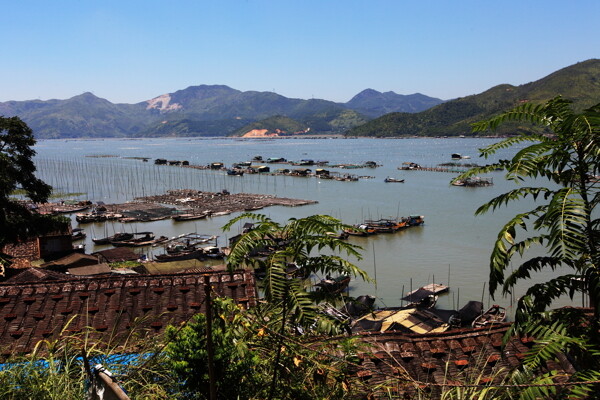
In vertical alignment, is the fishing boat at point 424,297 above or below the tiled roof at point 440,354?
below

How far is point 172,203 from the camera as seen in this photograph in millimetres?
50625

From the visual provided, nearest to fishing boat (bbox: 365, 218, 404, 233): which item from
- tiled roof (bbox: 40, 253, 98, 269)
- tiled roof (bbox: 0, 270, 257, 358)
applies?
tiled roof (bbox: 40, 253, 98, 269)

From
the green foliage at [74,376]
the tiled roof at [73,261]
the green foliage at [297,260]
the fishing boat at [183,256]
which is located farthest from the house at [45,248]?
the green foliage at [297,260]

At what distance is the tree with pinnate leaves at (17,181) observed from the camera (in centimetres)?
1645

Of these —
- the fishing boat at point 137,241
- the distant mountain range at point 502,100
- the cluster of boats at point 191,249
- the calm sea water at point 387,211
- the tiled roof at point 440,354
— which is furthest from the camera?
the distant mountain range at point 502,100

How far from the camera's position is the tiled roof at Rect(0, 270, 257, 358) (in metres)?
4.92

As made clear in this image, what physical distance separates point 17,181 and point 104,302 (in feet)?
49.0

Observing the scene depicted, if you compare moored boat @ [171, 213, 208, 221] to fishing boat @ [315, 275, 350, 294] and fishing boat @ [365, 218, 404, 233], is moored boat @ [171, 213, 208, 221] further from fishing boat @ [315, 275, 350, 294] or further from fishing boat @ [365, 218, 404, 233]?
fishing boat @ [315, 275, 350, 294]

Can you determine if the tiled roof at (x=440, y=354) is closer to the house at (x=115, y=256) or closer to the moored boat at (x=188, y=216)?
the house at (x=115, y=256)

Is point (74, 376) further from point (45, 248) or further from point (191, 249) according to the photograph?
point (191, 249)

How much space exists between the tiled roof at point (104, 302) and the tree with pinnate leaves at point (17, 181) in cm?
1278

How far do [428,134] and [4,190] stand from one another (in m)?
184

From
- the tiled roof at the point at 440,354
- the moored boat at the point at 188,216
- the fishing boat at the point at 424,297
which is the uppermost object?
the tiled roof at the point at 440,354

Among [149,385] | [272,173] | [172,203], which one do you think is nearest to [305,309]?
[149,385]
